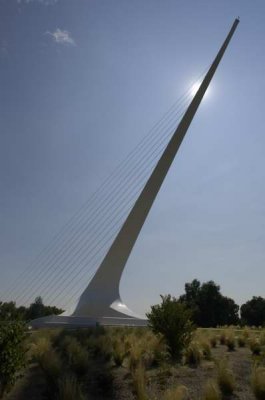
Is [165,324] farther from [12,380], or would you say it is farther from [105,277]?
[105,277]

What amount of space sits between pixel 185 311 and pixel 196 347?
1.45 metres

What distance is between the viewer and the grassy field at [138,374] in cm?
866

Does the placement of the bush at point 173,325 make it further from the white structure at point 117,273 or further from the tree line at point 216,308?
the tree line at point 216,308

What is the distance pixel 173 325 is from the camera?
46.0 ft

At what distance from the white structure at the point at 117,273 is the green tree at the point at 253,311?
179 feet

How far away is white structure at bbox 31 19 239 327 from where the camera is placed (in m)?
25.6

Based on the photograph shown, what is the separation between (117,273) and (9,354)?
20593 millimetres

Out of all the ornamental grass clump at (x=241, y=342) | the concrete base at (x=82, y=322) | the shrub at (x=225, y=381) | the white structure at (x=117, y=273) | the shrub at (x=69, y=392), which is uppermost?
the white structure at (x=117, y=273)

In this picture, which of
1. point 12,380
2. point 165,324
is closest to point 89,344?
point 165,324

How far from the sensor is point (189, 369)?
1122 centimetres

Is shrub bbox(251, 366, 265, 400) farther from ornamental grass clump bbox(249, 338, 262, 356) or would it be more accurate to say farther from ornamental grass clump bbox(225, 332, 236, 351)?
ornamental grass clump bbox(225, 332, 236, 351)

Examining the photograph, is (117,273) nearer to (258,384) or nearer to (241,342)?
(241,342)

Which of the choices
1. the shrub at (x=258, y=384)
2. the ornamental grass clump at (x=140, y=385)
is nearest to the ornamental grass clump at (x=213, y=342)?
the shrub at (x=258, y=384)

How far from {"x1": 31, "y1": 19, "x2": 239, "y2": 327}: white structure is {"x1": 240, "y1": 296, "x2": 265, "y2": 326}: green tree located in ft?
179
